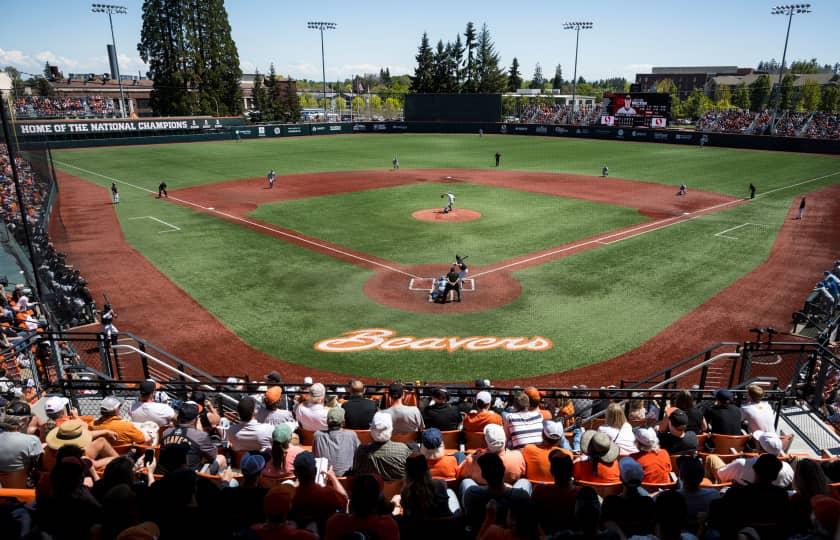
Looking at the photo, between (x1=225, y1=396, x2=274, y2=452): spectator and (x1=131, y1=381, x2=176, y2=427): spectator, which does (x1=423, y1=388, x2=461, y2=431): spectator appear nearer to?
(x1=225, y1=396, x2=274, y2=452): spectator

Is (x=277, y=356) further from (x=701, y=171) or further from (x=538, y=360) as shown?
(x=701, y=171)

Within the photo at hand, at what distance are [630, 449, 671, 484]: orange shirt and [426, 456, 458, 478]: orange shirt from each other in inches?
85.5

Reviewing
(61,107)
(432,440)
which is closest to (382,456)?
(432,440)

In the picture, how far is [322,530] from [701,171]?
5264 centimetres

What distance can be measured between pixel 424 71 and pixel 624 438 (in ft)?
380

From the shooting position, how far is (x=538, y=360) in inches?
600

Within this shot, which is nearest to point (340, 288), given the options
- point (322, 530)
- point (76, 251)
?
point (76, 251)

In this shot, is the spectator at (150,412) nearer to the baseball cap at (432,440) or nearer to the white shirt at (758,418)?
the baseball cap at (432,440)

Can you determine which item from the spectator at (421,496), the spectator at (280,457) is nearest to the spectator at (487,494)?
the spectator at (421,496)

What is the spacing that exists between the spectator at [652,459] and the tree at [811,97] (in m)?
137

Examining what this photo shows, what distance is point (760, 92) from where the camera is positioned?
126 m

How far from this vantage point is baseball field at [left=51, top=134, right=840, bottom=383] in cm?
1605

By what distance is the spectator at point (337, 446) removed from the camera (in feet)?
22.0

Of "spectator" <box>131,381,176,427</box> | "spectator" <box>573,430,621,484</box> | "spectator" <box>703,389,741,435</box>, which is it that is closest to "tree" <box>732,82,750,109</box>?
"spectator" <box>703,389,741,435</box>
